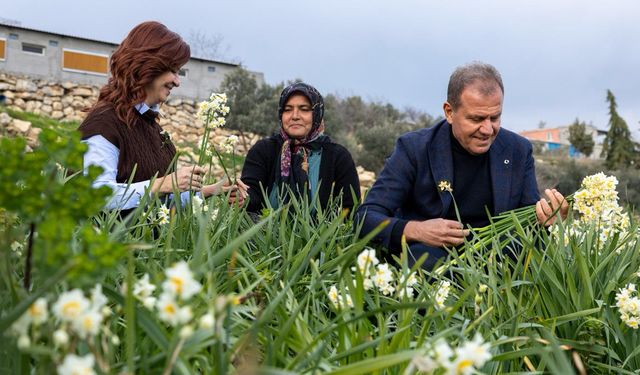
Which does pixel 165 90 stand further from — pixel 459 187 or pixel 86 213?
pixel 86 213

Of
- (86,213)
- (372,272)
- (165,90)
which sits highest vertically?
(165,90)

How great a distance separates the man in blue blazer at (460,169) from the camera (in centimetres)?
312

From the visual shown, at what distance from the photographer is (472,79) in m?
3.10

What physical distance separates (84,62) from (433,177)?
27468mm

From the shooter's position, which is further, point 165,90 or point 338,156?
point 338,156

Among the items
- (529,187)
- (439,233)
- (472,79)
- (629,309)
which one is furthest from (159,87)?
(629,309)

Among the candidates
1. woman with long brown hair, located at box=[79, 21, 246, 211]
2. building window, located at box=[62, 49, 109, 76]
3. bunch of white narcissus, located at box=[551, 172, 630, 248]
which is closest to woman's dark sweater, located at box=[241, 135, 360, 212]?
woman with long brown hair, located at box=[79, 21, 246, 211]

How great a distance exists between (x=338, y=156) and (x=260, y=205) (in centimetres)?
73

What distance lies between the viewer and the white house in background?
2667cm

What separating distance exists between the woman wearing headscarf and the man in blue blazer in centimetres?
123

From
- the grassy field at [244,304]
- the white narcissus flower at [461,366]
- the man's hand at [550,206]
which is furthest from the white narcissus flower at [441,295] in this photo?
the man's hand at [550,206]

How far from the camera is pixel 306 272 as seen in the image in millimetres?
2357

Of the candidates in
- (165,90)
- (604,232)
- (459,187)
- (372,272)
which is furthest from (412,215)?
(372,272)

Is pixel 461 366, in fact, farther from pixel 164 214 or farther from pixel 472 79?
pixel 472 79
